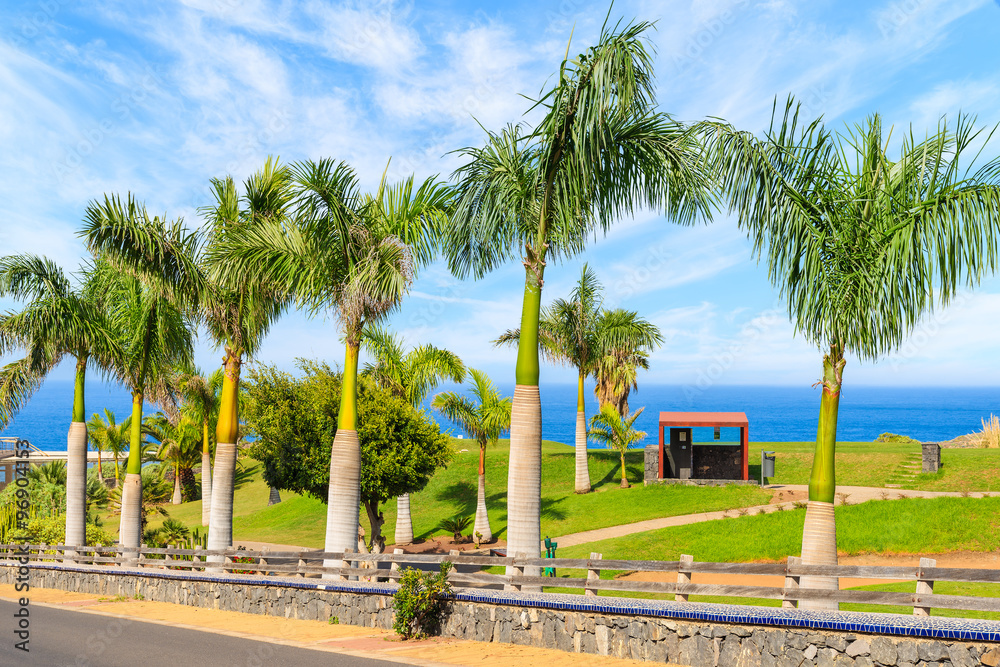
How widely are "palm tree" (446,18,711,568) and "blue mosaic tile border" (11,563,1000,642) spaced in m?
1.15

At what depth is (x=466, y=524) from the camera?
31125 mm

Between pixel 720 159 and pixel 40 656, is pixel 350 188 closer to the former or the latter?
pixel 720 159

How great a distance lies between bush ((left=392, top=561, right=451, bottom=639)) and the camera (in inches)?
524

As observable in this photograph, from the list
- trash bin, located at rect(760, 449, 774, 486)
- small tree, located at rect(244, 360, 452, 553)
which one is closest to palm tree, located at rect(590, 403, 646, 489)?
trash bin, located at rect(760, 449, 774, 486)

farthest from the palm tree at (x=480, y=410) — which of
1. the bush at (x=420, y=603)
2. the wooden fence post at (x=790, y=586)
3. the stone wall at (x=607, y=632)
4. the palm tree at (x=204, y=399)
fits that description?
the wooden fence post at (x=790, y=586)

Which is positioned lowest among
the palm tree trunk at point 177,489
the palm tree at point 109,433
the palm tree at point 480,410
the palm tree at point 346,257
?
the palm tree trunk at point 177,489

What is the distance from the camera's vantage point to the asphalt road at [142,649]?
37.2 ft

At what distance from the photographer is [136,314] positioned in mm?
24234

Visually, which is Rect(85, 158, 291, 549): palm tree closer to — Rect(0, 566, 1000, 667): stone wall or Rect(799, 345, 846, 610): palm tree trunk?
Rect(0, 566, 1000, 667): stone wall

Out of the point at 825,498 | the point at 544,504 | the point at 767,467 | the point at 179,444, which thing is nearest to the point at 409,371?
the point at 544,504

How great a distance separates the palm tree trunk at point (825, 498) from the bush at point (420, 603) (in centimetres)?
655

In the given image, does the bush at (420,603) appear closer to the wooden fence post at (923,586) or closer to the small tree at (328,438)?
the wooden fence post at (923,586)

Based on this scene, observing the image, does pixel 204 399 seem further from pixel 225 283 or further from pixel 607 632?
pixel 607 632

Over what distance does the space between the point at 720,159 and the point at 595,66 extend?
284 centimetres
